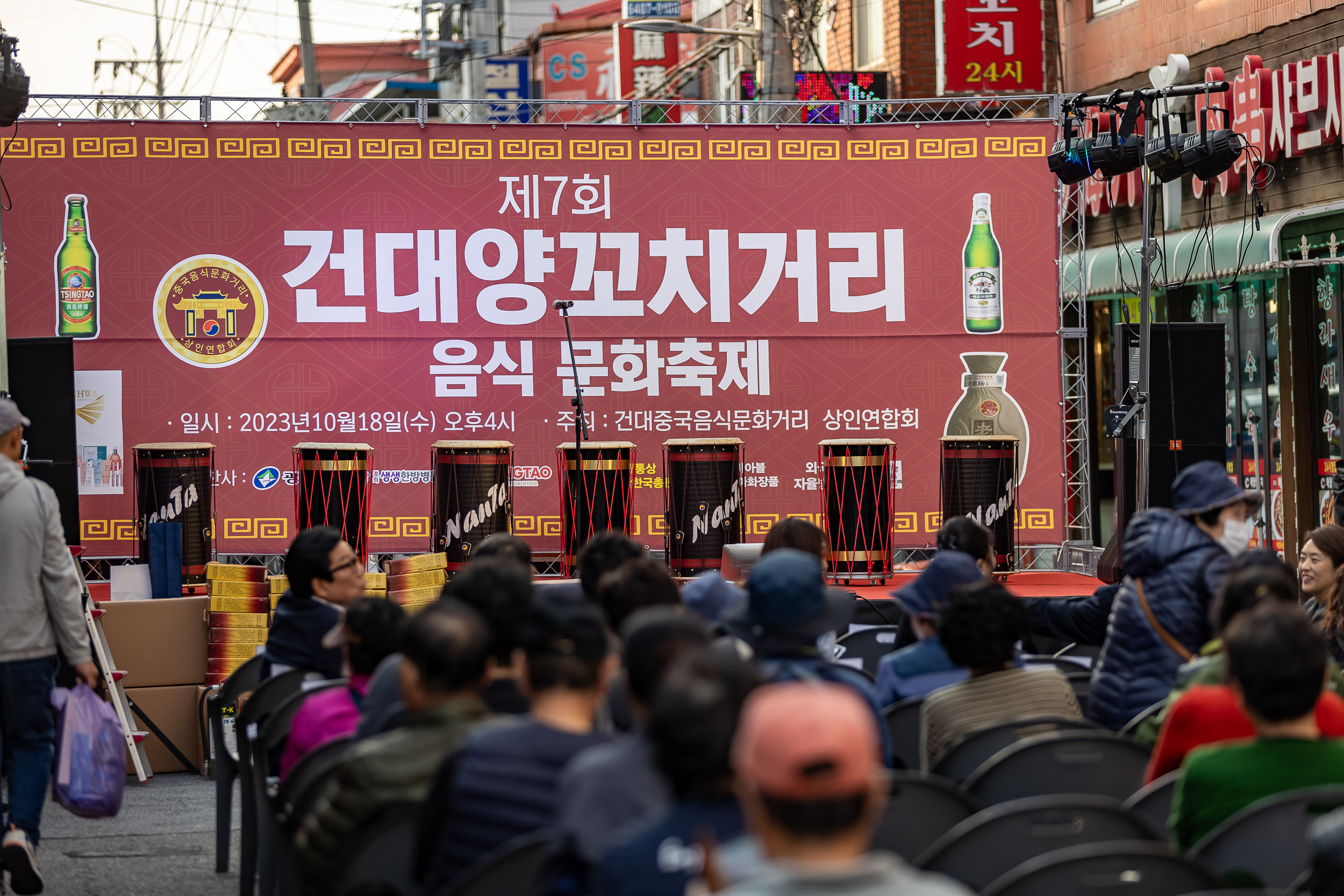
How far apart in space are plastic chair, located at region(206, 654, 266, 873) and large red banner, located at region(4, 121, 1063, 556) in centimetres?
443

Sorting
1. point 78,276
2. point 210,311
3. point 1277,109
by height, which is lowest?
point 210,311

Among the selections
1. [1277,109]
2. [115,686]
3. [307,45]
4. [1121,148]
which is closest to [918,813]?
[115,686]

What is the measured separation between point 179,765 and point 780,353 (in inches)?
171

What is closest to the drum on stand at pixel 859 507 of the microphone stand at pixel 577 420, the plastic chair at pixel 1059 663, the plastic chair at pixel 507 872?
the microphone stand at pixel 577 420

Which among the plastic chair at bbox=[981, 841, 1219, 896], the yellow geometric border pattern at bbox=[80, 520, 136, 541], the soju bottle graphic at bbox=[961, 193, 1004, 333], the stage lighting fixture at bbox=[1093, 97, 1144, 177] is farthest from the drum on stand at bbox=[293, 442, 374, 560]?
the plastic chair at bbox=[981, 841, 1219, 896]

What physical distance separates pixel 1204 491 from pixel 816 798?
2.64 metres

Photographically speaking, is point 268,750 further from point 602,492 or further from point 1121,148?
point 1121,148

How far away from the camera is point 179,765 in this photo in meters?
6.14

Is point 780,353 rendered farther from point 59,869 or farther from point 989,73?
point 59,869

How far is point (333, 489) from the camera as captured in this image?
8039 mm

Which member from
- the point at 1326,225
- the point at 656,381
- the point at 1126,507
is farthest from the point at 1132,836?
the point at 1326,225

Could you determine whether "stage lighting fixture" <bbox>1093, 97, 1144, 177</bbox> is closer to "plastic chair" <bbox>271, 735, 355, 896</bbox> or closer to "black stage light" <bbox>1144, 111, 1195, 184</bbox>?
"black stage light" <bbox>1144, 111, 1195, 184</bbox>

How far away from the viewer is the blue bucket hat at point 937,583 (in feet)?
12.5

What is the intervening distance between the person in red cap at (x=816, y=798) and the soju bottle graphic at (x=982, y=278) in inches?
312
